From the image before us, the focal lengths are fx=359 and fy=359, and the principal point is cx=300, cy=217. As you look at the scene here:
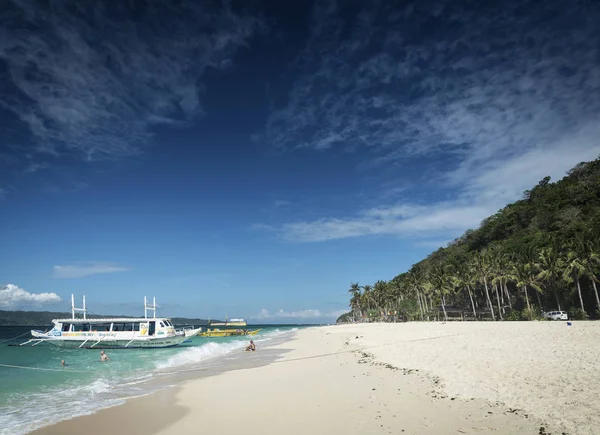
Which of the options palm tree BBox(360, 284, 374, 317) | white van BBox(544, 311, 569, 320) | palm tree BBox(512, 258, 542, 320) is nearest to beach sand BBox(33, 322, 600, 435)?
white van BBox(544, 311, 569, 320)

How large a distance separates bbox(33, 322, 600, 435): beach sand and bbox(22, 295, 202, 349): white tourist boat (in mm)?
43889

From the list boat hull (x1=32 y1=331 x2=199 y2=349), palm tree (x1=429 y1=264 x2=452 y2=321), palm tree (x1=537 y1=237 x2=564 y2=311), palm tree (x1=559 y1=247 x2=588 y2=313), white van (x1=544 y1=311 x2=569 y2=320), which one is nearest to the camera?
white van (x1=544 y1=311 x2=569 y2=320)

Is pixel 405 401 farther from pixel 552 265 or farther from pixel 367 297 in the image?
pixel 367 297

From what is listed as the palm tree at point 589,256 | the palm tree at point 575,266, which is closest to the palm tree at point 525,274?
the palm tree at point 575,266

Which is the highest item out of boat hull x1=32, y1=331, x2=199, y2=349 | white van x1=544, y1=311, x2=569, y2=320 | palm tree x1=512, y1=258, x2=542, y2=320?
palm tree x1=512, y1=258, x2=542, y2=320

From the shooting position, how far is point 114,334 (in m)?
56.5

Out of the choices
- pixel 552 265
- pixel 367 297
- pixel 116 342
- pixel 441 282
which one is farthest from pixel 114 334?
pixel 367 297

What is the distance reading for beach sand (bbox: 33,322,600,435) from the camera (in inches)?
339

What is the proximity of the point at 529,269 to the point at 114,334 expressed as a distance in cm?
6419

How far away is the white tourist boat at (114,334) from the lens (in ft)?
185

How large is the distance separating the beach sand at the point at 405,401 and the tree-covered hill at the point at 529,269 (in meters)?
37.0

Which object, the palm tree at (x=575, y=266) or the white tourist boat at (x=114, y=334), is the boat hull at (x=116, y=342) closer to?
the white tourist boat at (x=114, y=334)

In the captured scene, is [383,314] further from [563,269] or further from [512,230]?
[563,269]

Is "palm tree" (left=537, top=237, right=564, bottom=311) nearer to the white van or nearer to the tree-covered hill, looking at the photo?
the tree-covered hill
